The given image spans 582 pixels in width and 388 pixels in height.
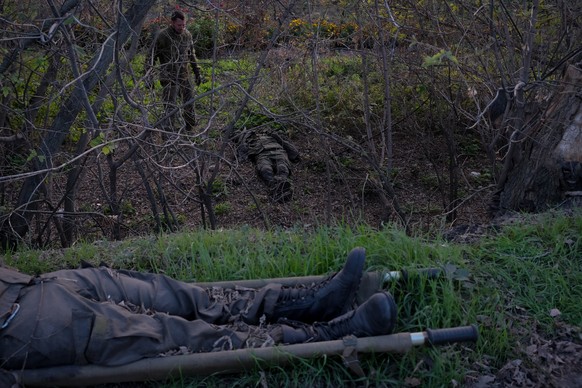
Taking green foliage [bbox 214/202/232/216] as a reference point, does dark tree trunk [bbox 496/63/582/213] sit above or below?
above

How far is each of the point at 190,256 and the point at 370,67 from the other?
371 centimetres

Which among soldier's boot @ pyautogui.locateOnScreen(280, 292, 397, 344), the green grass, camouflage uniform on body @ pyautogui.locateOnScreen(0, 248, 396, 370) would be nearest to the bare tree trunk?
the green grass

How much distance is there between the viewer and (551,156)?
18.1 ft

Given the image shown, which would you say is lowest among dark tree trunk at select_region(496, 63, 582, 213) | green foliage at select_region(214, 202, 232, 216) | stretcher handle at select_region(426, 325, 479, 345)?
green foliage at select_region(214, 202, 232, 216)

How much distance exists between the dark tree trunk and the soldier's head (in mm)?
3491

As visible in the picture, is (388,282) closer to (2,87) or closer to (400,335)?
(400,335)

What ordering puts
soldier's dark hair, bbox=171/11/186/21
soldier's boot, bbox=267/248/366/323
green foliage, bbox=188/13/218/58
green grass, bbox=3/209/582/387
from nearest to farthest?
green grass, bbox=3/209/582/387 < soldier's boot, bbox=267/248/366/323 < soldier's dark hair, bbox=171/11/186/21 < green foliage, bbox=188/13/218/58

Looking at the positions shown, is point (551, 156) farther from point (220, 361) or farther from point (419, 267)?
point (220, 361)

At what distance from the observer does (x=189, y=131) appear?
6.88m

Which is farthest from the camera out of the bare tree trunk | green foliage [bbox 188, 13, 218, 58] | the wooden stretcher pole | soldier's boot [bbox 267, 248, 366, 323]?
green foliage [bbox 188, 13, 218, 58]

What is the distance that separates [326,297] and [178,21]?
14.5ft

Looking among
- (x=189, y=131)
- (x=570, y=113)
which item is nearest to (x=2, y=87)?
(x=189, y=131)

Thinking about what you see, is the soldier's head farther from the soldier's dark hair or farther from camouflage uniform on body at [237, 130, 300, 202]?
camouflage uniform on body at [237, 130, 300, 202]

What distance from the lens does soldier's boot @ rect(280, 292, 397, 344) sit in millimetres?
3262
